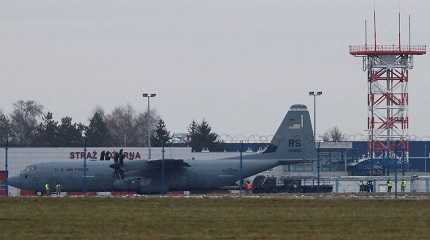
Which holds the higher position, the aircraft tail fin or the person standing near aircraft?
the aircraft tail fin

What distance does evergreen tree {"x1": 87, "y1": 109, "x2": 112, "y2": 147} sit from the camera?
443 ft

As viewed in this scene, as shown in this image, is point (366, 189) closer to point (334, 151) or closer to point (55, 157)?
point (55, 157)

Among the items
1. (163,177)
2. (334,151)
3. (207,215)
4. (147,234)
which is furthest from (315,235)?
(334,151)

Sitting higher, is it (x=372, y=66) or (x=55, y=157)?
(x=372, y=66)

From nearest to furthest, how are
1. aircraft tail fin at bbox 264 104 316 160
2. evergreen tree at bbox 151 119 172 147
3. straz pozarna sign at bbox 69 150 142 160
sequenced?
aircraft tail fin at bbox 264 104 316 160 < straz pozarna sign at bbox 69 150 142 160 < evergreen tree at bbox 151 119 172 147

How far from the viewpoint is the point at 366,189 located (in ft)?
254

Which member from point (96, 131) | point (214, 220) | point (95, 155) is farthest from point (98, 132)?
point (214, 220)

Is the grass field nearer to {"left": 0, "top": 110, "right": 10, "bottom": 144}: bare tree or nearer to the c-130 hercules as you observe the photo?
the c-130 hercules

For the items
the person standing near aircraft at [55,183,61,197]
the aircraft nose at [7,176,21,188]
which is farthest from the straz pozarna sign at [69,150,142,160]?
the person standing near aircraft at [55,183,61,197]

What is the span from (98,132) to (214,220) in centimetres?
10246

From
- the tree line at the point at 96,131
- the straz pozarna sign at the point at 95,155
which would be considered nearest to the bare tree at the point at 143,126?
the tree line at the point at 96,131

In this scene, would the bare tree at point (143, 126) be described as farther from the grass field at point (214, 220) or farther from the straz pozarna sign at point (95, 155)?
the grass field at point (214, 220)

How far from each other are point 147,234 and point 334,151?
288 feet

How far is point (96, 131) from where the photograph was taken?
13775 cm
